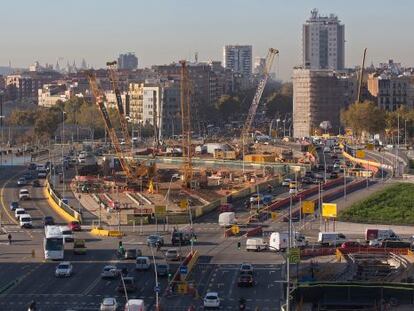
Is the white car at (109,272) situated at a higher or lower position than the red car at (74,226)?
higher

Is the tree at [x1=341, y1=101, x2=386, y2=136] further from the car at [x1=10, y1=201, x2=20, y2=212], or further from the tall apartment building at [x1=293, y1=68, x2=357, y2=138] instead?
the car at [x1=10, y1=201, x2=20, y2=212]

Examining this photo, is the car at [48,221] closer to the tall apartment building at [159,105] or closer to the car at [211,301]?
the car at [211,301]

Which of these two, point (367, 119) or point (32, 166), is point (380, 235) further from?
point (367, 119)

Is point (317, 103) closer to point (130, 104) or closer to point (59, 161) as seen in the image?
point (130, 104)

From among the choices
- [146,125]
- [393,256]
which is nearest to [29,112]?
[146,125]

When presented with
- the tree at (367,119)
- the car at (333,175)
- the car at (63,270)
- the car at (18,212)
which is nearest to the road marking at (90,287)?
the car at (63,270)
